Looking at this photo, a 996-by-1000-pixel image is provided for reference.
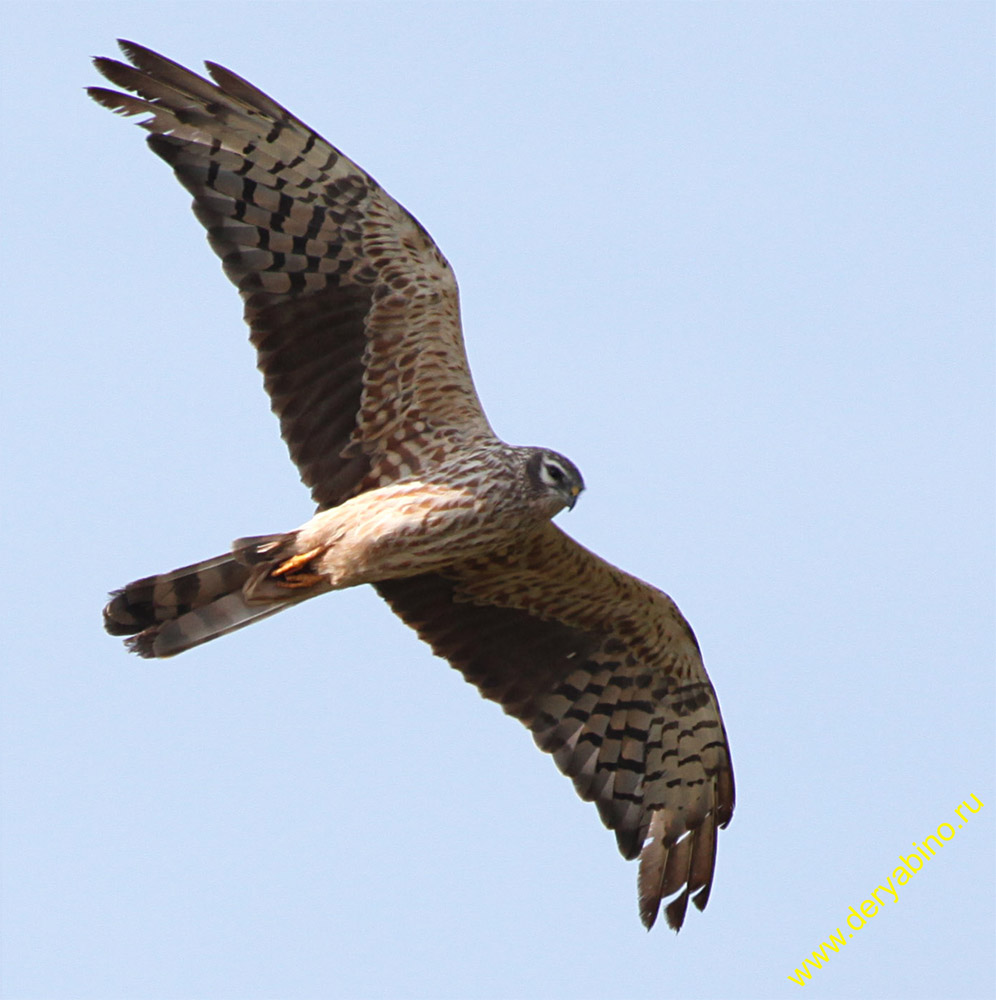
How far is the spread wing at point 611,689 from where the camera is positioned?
424 inches

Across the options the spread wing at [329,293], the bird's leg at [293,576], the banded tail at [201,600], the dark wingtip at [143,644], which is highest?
the spread wing at [329,293]

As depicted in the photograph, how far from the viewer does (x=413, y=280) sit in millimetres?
10047

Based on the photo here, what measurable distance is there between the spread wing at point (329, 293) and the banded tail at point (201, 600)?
515 millimetres

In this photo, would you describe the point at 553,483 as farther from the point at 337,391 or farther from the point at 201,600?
the point at 201,600

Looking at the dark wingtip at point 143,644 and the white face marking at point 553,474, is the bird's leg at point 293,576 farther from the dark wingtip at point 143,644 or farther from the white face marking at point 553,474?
the white face marking at point 553,474

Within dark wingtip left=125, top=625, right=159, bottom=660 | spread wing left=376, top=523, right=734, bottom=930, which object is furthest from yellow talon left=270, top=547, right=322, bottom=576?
spread wing left=376, top=523, right=734, bottom=930

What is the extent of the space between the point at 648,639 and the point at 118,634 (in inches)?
126

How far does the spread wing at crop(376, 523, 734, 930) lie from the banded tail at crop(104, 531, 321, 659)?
3.24ft

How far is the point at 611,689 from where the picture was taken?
438 inches

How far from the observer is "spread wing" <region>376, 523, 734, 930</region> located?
10.8 m

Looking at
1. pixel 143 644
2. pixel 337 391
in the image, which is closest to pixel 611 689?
pixel 337 391

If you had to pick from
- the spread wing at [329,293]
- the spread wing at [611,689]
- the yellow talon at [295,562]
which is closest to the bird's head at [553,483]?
the spread wing at [329,293]

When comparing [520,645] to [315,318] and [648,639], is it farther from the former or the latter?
[315,318]

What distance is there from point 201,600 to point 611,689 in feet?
8.85
